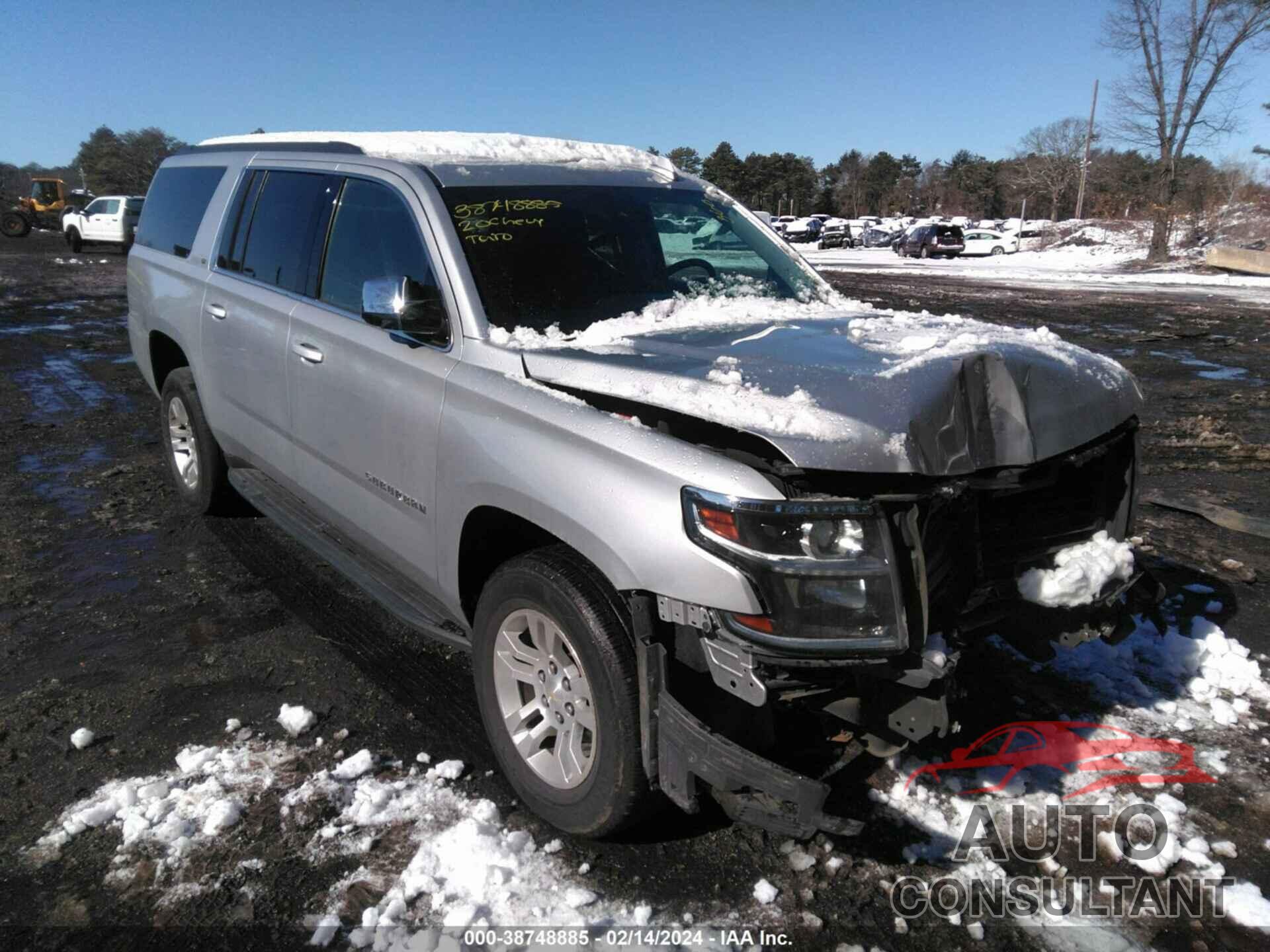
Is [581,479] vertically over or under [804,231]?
under

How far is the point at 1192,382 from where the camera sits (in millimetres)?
10031

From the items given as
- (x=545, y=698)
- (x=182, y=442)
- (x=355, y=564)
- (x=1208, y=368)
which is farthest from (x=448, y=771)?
(x=1208, y=368)

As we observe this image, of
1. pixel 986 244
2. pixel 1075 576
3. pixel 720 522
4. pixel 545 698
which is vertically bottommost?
pixel 545 698

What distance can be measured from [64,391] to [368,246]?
24.2ft

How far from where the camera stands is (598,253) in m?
3.56

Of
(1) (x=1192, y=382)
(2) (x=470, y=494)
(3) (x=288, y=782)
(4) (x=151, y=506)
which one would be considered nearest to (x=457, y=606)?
(2) (x=470, y=494)

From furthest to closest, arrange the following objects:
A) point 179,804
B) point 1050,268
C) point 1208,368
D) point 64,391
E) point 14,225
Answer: point 14,225, point 1050,268, point 1208,368, point 64,391, point 179,804

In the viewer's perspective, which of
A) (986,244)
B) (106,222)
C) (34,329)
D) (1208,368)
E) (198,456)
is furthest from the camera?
(986,244)

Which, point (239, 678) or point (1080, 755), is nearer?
point (1080, 755)

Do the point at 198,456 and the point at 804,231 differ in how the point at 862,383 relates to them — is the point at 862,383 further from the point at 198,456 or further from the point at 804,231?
the point at 804,231

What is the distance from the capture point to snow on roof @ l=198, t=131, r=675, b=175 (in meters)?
3.70

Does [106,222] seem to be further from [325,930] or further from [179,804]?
[325,930]

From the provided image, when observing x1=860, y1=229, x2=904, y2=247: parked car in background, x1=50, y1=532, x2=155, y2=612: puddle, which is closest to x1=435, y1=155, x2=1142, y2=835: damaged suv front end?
x1=50, y1=532, x2=155, y2=612: puddle

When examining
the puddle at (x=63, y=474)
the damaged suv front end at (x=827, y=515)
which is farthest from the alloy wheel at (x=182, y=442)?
the damaged suv front end at (x=827, y=515)
